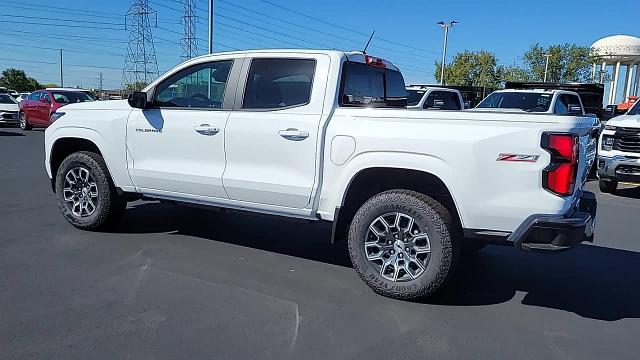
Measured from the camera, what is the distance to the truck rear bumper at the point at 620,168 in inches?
352

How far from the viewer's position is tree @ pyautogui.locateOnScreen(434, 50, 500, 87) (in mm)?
56094

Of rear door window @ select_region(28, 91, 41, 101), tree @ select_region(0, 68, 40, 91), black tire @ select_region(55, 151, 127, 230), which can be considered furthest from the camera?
tree @ select_region(0, 68, 40, 91)

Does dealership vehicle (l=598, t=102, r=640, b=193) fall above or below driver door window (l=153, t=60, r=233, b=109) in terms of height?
below

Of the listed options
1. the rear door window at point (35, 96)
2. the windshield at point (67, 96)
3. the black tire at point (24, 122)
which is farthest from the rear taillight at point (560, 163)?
the black tire at point (24, 122)

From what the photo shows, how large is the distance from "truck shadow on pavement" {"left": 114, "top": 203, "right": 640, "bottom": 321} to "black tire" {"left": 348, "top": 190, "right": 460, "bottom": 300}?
0.27 metres

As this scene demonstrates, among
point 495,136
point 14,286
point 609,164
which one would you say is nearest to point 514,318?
point 495,136

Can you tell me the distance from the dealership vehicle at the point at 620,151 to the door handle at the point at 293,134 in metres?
7.06

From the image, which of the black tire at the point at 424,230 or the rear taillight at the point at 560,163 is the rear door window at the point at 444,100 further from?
the rear taillight at the point at 560,163

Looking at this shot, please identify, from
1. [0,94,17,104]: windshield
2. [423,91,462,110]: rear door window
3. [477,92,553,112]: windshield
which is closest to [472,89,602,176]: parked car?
[477,92,553,112]: windshield

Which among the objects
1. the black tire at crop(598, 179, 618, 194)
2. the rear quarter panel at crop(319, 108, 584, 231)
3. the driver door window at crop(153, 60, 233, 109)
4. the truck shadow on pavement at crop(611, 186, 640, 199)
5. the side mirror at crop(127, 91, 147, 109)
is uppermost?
the driver door window at crop(153, 60, 233, 109)

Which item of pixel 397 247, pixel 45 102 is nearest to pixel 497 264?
pixel 397 247

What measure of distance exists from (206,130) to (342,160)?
55.1 inches

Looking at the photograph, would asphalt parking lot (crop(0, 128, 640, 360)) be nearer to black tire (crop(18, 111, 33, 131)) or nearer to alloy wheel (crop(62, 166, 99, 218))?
alloy wheel (crop(62, 166, 99, 218))

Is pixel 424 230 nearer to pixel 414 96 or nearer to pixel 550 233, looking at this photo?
pixel 550 233
